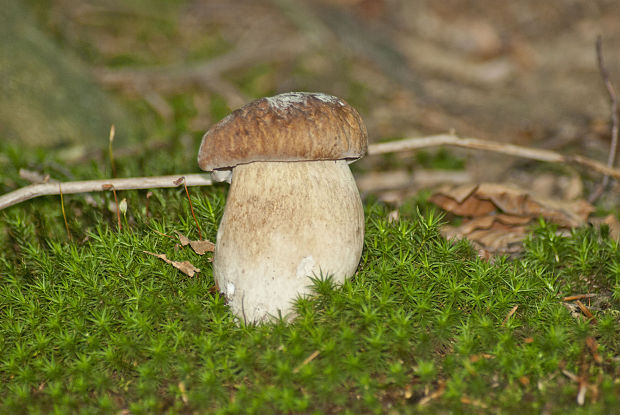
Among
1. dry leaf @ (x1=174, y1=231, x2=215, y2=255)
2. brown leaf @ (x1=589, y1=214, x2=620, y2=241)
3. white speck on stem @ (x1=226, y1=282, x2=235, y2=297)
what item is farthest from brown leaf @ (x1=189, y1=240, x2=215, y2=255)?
brown leaf @ (x1=589, y1=214, x2=620, y2=241)

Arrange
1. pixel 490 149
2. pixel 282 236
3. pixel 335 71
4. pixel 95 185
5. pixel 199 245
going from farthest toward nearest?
pixel 335 71
pixel 490 149
pixel 95 185
pixel 199 245
pixel 282 236

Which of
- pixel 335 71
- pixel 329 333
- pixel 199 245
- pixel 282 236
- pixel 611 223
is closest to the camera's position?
pixel 329 333

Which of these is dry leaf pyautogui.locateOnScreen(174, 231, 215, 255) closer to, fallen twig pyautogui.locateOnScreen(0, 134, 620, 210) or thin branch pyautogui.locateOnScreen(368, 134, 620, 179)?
fallen twig pyautogui.locateOnScreen(0, 134, 620, 210)

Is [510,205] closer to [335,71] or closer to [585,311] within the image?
[585,311]

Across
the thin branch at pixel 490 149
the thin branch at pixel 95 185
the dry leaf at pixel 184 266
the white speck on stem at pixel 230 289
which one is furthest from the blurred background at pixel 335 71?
the white speck on stem at pixel 230 289

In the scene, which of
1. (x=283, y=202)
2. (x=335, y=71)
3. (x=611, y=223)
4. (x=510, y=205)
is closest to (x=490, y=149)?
(x=510, y=205)

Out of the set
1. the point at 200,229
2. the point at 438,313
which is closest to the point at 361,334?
the point at 438,313

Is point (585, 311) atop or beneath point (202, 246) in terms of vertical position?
beneath

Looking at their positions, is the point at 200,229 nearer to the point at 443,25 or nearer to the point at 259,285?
the point at 259,285
